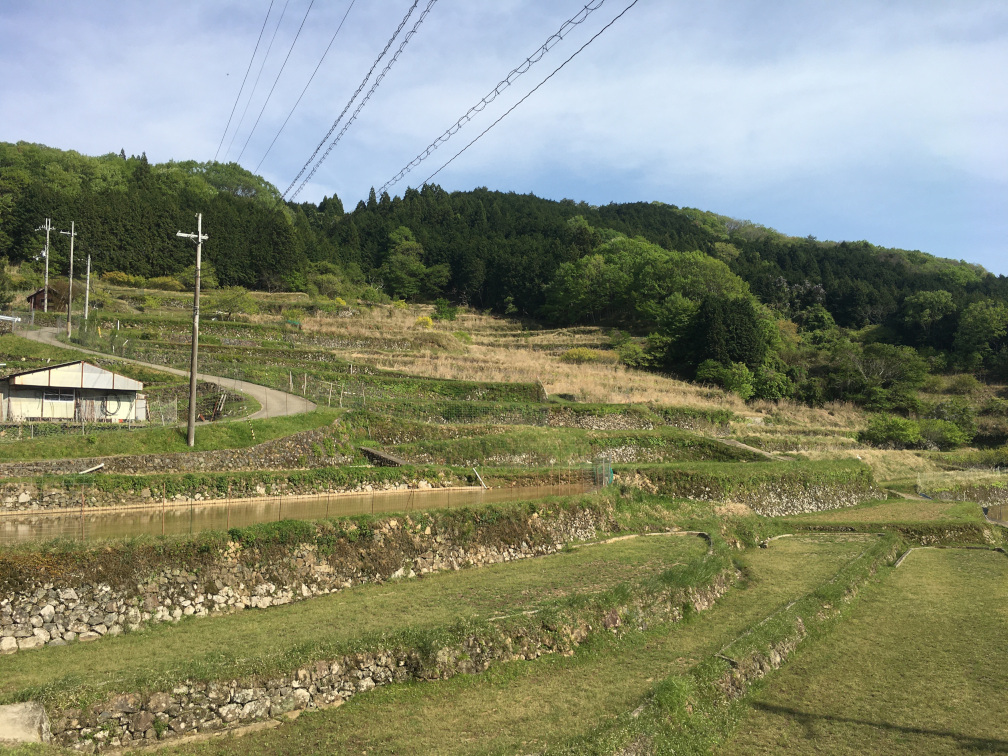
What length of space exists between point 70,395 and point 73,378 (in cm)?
103

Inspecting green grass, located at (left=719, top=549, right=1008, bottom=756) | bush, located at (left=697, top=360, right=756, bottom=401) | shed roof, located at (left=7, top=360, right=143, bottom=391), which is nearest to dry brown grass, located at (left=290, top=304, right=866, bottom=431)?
bush, located at (left=697, top=360, right=756, bottom=401)

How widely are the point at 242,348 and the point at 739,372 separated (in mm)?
39672

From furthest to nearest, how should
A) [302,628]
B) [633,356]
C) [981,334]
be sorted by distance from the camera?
[981,334] → [633,356] → [302,628]

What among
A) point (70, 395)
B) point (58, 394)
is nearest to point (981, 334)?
point (70, 395)

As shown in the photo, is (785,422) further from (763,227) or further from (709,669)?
(763,227)

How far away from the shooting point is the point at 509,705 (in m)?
9.52

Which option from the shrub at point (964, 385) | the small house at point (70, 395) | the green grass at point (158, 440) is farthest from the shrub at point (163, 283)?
the shrub at point (964, 385)

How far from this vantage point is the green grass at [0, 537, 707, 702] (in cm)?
868

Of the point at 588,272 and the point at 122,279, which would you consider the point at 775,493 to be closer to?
the point at 588,272

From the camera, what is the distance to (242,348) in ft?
150

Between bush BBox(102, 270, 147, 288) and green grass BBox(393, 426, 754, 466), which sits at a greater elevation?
bush BBox(102, 270, 147, 288)

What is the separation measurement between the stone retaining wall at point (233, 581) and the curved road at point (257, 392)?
1444 centimetres

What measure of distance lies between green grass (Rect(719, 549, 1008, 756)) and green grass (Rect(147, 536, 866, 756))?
1.51m

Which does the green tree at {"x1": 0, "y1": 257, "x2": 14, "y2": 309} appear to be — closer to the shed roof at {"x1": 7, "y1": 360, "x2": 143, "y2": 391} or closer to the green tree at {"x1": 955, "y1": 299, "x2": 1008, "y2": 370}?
the shed roof at {"x1": 7, "y1": 360, "x2": 143, "y2": 391}
